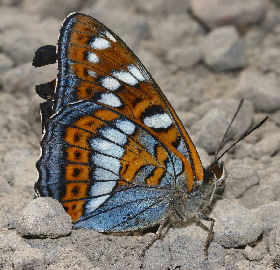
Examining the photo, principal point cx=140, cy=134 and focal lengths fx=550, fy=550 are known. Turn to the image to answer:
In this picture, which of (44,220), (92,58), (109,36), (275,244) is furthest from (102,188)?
(275,244)

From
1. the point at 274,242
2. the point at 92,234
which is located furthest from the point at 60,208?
the point at 274,242

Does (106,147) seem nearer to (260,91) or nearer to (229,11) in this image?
(260,91)

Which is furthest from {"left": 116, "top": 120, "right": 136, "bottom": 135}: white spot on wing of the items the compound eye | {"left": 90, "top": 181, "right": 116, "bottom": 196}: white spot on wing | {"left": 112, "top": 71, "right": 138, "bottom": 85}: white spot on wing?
the compound eye

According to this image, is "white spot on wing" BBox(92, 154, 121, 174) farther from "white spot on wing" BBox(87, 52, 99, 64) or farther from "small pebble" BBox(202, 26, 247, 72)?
"small pebble" BBox(202, 26, 247, 72)

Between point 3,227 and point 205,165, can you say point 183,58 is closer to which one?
point 205,165

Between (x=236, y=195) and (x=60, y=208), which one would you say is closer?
(x=60, y=208)

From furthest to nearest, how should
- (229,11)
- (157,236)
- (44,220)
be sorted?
(229,11) → (157,236) → (44,220)
